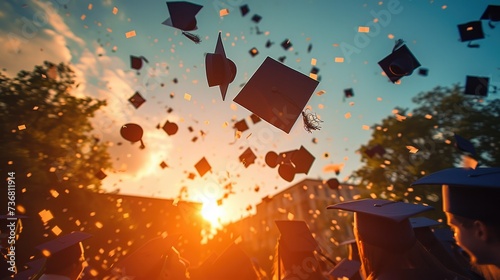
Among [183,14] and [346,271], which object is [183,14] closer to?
[183,14]

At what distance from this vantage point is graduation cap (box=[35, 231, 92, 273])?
2438mm

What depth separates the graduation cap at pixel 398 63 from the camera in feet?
12.3

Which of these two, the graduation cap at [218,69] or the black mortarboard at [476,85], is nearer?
the graduation cap at [218,69]

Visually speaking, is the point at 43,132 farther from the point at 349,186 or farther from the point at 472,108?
the point at 349,186

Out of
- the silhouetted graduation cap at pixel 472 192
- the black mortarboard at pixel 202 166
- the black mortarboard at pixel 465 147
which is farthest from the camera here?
the black mortarboard at pixel 202 166

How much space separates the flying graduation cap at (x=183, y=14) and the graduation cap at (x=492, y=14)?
5.53 meters

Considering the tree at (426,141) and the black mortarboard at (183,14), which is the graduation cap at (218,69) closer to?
the black mortarboard at (183,14)

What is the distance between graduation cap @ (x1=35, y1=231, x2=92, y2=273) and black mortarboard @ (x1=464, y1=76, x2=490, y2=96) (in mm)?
7324

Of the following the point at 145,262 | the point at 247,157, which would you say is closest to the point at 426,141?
the point at 247,157

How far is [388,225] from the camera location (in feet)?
5.57

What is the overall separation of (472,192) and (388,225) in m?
0.66

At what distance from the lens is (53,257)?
2461mm

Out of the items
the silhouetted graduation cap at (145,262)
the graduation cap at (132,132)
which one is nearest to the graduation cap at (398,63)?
the silhouetted graduation cap at (145,262)

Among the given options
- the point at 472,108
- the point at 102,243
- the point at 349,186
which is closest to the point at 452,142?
the point at 472,108
